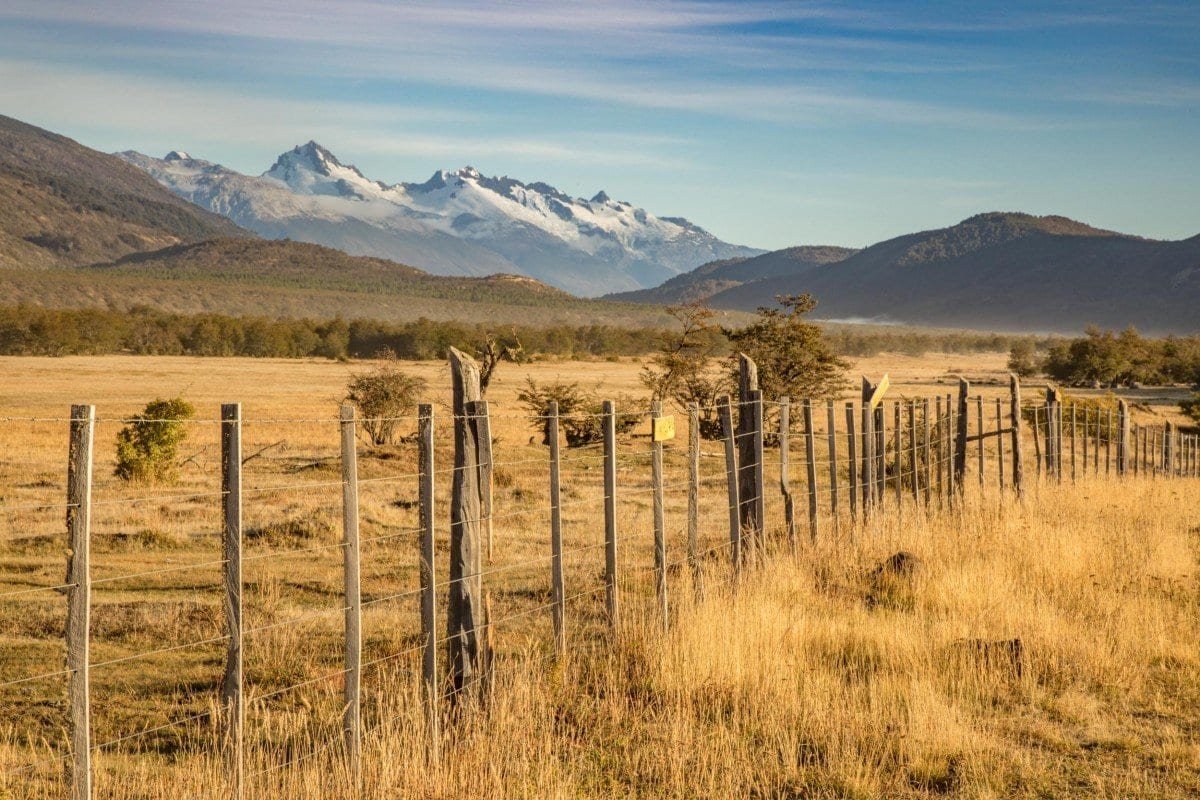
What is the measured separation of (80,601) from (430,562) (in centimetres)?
212

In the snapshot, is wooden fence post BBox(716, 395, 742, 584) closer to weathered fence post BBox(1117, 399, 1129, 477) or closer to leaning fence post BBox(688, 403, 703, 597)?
leaning fence post BBox(688, 403, 703, 597)

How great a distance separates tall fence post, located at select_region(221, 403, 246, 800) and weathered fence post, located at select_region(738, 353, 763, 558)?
634 centimetres

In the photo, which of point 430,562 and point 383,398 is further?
point 383,398

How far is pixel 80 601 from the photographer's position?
4.89 meters

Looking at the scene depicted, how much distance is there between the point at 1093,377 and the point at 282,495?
63.1 metres

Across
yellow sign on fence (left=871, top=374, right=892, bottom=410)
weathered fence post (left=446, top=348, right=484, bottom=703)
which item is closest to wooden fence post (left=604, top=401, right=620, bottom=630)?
weathered fence post (left=446, top=348, right=484, bottom=703)

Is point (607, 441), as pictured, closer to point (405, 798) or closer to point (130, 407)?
point (405, 798)

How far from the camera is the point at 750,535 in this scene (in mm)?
10859

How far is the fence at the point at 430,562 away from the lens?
5766mm

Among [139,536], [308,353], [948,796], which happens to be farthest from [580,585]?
[308,353]

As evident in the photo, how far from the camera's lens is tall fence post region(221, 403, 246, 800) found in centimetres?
560

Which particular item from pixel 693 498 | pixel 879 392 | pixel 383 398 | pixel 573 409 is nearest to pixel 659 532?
pixel 693 498

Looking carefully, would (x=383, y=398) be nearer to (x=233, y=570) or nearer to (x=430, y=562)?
(x=430, y=562)

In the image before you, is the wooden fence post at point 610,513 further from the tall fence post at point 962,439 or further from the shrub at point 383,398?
the shrub at point 383,398
